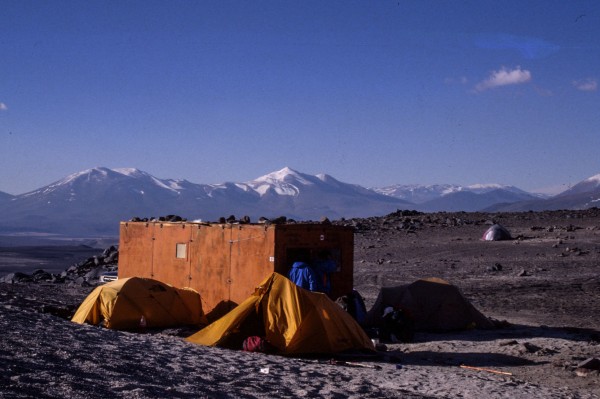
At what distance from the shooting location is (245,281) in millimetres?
15320

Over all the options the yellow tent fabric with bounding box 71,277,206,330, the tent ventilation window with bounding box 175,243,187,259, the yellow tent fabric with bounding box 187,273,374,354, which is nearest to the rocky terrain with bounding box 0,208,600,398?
the yellow tent fabric with bounding box 187,273,374,354

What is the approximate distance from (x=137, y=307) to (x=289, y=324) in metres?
3.69

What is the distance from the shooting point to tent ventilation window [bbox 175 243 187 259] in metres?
16.9

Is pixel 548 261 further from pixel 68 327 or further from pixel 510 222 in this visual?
pixel 68 327

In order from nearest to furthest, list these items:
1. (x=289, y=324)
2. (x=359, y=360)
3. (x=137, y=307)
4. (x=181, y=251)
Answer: (x=359, y=360), (x=289, y=324), (x=137, y=307), (x=181, y=251)

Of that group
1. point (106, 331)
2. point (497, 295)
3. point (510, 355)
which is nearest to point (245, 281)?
point (106, 331)

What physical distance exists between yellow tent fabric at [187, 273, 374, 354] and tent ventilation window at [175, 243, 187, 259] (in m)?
3.94

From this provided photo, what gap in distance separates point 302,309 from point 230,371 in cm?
280

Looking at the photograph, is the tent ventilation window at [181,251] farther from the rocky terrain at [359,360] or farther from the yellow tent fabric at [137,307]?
the rocky terrain at [359,360]

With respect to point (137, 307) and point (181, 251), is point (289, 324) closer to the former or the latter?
point (137, 307)

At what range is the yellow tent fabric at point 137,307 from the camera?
14.5 m

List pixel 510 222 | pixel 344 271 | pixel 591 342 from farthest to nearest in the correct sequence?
pixel 510 222 < pixel 344 271 < pixel 591 342

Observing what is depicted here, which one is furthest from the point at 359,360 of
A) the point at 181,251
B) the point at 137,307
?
the point at 181,251

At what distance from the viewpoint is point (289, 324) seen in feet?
41.1
